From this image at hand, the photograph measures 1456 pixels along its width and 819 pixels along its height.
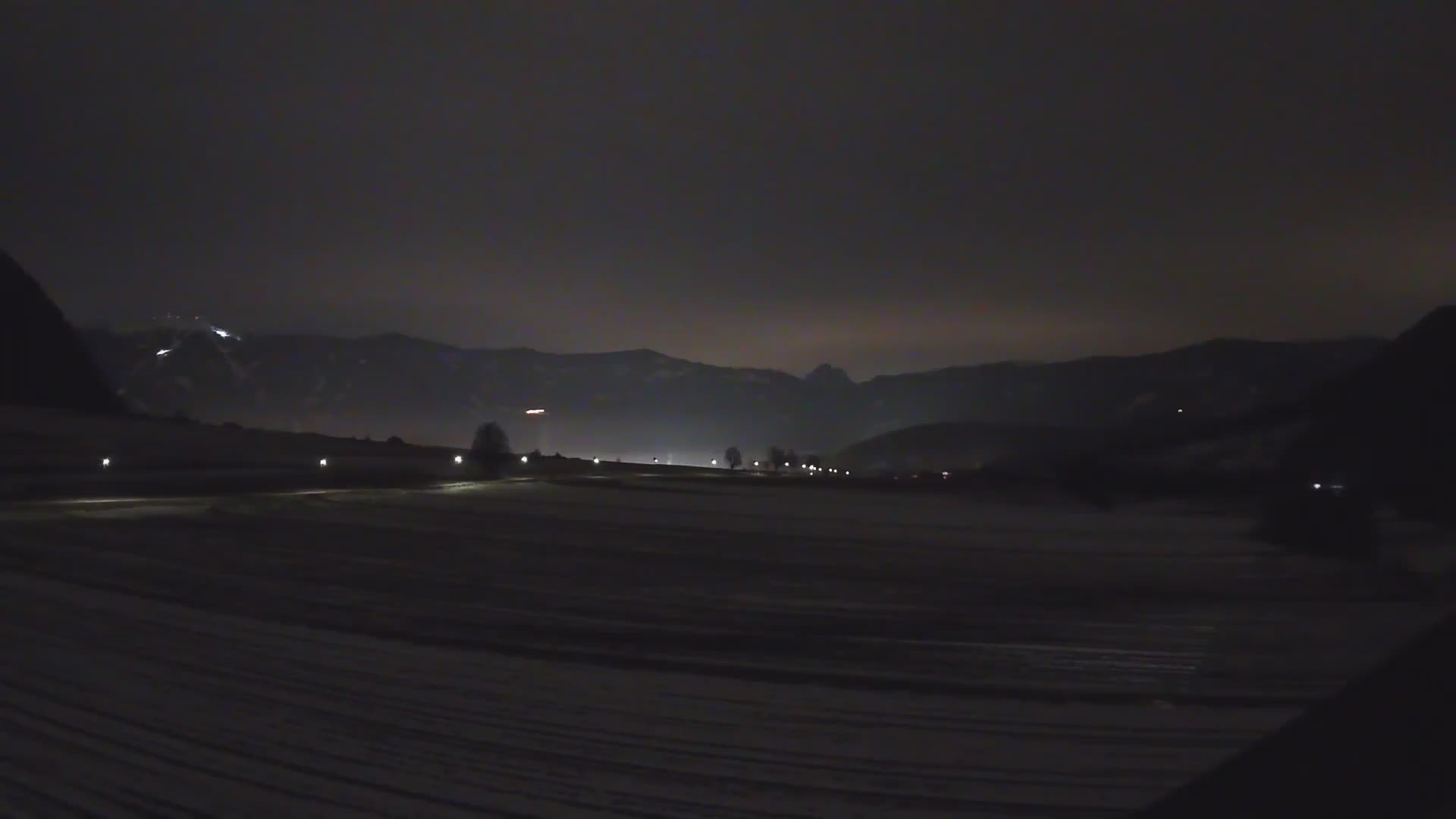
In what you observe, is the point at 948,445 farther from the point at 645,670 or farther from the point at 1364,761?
the point at 1364,761

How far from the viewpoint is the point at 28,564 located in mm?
14852

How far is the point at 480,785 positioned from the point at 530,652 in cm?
382

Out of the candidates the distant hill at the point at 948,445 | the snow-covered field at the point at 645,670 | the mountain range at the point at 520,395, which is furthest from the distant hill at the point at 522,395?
the snow-covered field at the point at 645,670

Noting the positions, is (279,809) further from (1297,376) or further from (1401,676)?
(1297,376)

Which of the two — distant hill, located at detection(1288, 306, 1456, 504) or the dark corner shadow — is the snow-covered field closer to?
the dark corner shadow

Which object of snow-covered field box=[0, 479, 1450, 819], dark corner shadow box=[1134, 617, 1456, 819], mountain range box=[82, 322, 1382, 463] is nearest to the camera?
dark corner shadow box=[1134, 617, 1456, 819]

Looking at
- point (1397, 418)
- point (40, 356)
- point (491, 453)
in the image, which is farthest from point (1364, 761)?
point (40, 356)

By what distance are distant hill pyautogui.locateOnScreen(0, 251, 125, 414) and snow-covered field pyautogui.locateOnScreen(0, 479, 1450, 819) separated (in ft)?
264

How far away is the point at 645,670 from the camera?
31.0 feet

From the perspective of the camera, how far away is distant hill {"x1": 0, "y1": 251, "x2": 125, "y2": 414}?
8719cm

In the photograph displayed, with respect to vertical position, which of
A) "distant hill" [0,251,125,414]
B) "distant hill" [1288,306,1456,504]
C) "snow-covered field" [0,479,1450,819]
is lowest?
"snow-covered field" [0,479,1450,819]

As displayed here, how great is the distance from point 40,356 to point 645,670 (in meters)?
102

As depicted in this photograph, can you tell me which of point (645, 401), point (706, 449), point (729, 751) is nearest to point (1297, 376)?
point (706, 449)

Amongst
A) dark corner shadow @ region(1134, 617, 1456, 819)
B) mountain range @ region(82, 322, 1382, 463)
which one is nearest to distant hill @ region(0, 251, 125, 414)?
mountain range @ region(82, 322, 1382, 463)
